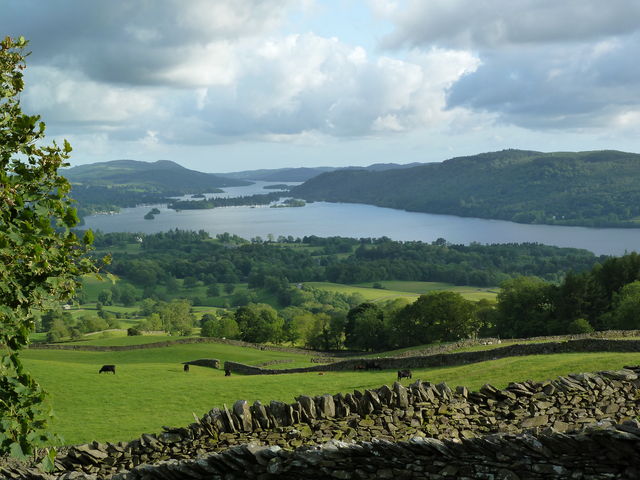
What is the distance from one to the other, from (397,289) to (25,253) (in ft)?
535

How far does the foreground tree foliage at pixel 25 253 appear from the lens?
30.9ft

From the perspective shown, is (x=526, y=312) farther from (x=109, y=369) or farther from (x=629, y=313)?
(x=109, y=369)

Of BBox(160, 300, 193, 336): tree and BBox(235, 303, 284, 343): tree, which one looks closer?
BBox(235, 303, 284, 343): tree

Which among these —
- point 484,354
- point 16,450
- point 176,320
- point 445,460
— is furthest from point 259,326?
point 445,460

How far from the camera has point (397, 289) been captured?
169 m

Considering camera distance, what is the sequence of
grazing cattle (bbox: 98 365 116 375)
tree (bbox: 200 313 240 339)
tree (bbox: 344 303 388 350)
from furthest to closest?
tree (bbox: 200 313 240 339) → tree (bbox: 344 303 388 350) → grazing cattle (bbox: 98 365 116 375)

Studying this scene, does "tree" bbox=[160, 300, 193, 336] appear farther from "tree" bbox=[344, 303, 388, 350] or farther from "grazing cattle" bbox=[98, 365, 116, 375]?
"grazing cattle" bbox=[98, 365, 116, 375]

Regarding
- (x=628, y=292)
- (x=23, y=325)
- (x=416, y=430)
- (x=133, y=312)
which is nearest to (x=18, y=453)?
(x=23, y=325)

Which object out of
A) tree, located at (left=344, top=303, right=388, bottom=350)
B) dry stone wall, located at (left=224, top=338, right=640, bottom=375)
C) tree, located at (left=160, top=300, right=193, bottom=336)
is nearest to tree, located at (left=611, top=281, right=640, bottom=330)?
dry stone wall, located at (left=224, top=338, right=640, bottom=375)

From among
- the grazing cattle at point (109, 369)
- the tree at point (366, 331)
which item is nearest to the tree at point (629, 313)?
the tree at point (366, 331)

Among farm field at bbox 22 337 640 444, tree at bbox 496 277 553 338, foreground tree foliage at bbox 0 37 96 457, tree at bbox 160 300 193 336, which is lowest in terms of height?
tree at bbox 160 300 193 336

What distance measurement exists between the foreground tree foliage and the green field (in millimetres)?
137373

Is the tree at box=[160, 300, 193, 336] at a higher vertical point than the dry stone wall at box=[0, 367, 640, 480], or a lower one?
lower

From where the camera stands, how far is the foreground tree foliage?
30.9 feet
